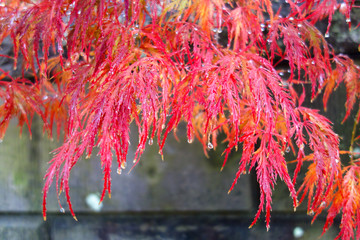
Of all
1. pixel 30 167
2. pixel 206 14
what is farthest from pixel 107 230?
pixel 206 14

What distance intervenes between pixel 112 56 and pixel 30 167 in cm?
104

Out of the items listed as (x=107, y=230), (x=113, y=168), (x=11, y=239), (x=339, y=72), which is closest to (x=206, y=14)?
(x=339, y=72)

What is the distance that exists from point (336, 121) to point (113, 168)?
112 centimetres

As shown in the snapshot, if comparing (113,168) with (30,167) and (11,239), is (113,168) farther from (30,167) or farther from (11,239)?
(11,239)

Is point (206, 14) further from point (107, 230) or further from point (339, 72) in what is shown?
point (107, 230)

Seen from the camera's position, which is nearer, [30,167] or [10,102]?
[10,102]

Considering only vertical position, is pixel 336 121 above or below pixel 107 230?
above

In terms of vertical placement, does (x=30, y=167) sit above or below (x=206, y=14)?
below

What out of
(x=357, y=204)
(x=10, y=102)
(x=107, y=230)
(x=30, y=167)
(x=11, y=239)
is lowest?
(x=11, y=239)

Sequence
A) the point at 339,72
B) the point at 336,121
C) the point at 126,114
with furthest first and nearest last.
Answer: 1. the point at 336,121
2. the point at 339,72
3. the point at 126,114

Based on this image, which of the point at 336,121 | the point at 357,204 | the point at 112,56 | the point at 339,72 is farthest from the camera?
the point at 336,121

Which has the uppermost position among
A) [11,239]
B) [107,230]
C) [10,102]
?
[10,102]

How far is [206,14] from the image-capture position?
2.75ft

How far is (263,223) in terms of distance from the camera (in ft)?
4.73
